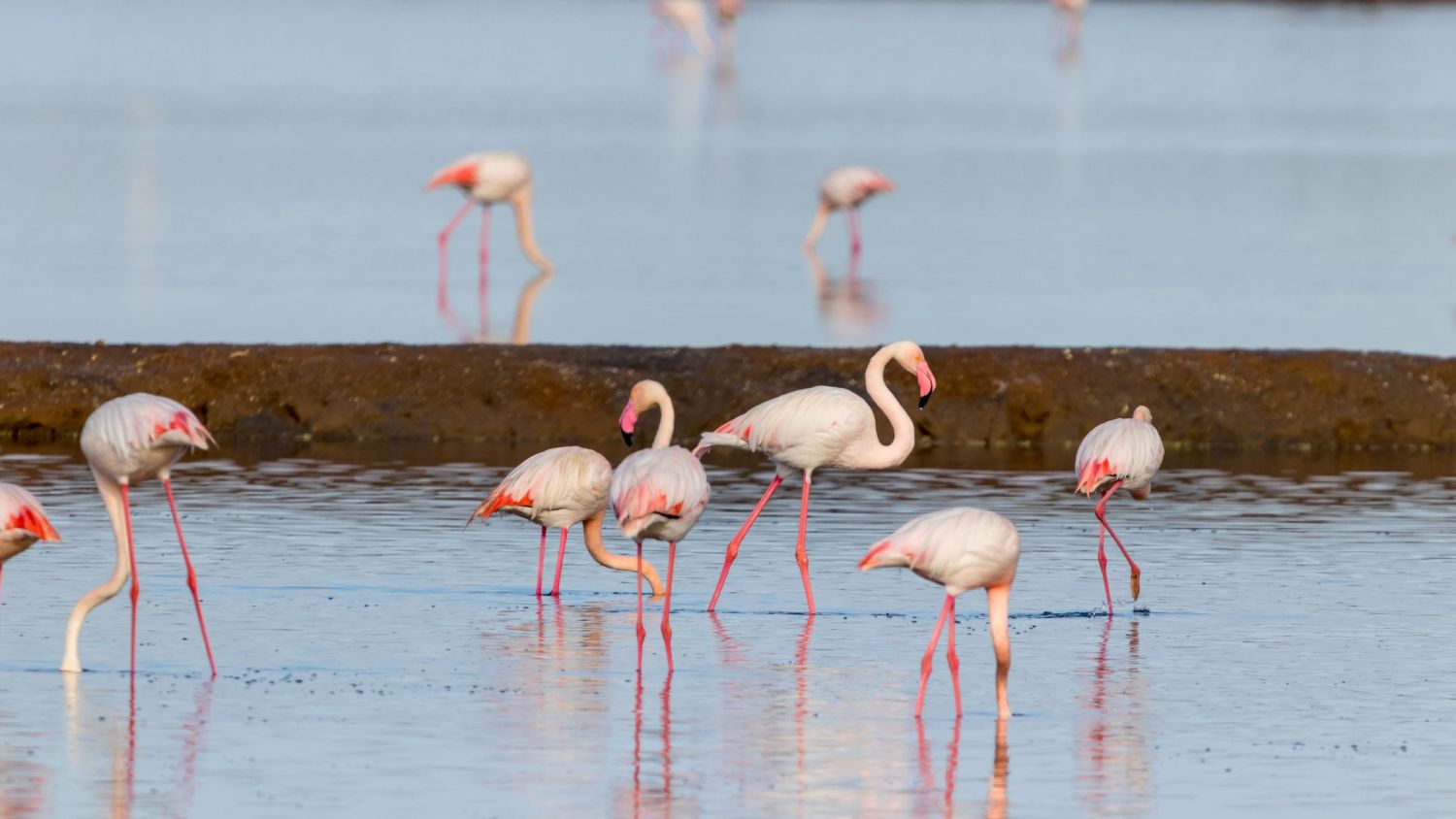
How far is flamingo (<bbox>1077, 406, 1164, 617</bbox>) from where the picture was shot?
1020 cm

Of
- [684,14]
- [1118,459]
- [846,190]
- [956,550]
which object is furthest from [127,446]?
[684,14]

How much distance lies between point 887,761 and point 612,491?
1859 millimetres

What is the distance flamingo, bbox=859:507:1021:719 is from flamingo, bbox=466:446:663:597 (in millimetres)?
1996

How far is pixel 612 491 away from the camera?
30.1 feet

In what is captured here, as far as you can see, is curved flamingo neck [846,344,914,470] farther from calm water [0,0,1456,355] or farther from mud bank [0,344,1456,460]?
calm water [0,0,1456,355]

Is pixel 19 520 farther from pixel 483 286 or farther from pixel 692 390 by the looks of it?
pixel 483 286

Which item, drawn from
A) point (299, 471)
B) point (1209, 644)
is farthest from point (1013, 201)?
point (1209, 644)

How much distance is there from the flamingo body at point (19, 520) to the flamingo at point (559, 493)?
74.9 inches

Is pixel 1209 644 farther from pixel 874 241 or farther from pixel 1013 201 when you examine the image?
pixel 1013 201

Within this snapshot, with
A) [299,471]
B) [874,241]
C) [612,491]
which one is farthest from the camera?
[874,241]

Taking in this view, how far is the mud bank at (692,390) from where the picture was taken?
13.6 meters

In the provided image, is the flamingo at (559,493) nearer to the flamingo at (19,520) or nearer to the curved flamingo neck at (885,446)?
the curved flamingo neck at (885,446)

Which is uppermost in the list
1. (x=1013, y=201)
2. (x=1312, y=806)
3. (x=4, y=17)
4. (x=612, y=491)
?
(x=4, y=17)

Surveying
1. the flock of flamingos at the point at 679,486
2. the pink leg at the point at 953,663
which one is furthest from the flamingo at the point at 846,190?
the pink leg at the point at 953,663
